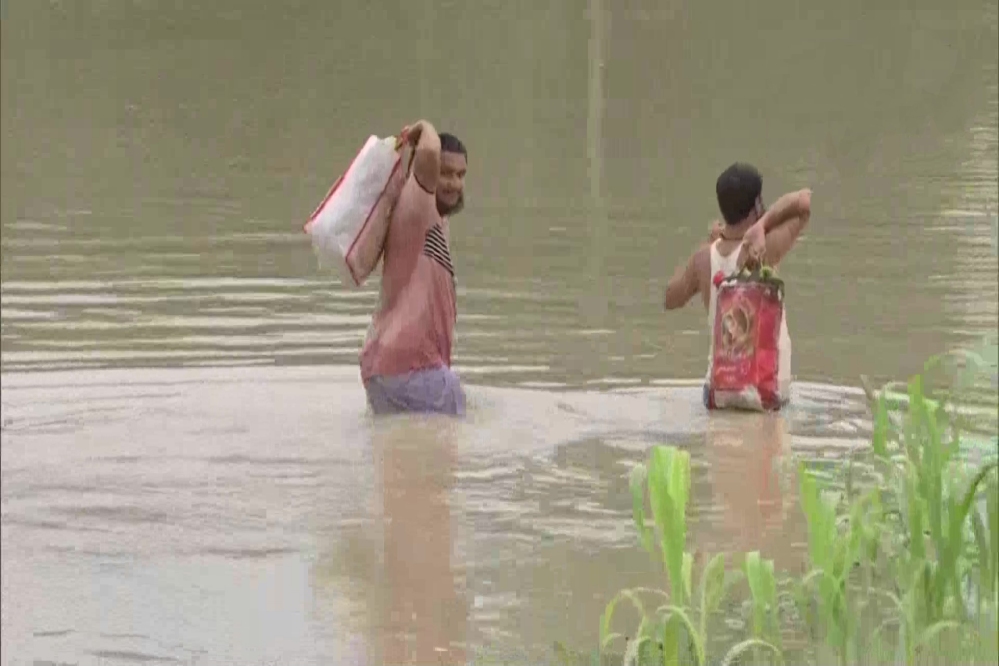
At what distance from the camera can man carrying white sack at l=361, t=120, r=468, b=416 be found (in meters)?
Answer: 7.36

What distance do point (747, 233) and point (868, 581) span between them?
334 cm

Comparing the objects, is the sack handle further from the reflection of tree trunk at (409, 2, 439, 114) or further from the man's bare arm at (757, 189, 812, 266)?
the reflection of tree trunk at (409, 2, 439, 114)

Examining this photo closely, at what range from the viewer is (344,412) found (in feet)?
25.3

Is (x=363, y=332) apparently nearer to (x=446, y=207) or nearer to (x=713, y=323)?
(x=446, y=207)

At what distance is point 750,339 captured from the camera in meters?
7.58

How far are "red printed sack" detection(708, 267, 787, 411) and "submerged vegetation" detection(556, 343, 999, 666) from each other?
2.67 meters

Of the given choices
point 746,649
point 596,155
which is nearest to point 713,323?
point 746,649

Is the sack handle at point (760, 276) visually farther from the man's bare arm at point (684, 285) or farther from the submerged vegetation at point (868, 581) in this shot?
the submerged vegetation at point (868, 581)

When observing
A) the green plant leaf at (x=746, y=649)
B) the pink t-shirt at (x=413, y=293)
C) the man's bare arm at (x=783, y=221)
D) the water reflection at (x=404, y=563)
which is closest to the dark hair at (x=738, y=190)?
the man's bare arm at (x=783, y=221)

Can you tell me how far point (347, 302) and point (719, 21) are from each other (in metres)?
18.6

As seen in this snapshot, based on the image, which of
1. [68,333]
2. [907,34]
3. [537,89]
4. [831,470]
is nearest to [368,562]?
[831,470]

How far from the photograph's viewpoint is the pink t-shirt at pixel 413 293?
24.2 feet

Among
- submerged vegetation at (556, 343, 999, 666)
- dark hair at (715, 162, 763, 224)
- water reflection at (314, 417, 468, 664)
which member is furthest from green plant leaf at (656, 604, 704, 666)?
dark hair at (715, 162, 763, 224)

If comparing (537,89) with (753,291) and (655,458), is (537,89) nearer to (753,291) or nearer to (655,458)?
(753,291)
